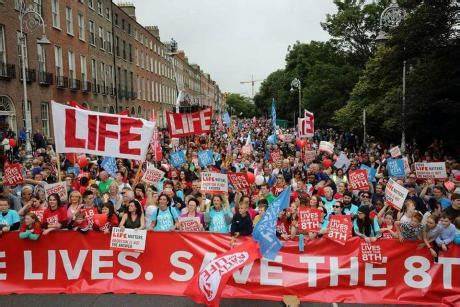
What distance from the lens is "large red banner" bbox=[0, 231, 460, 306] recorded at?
635 cm

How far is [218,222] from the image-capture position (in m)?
7.71

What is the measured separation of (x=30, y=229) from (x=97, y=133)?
2.22 metres

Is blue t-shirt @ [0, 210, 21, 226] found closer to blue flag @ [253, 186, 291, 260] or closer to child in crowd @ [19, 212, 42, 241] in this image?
child in crowd @ [19, 212, 42, 241]

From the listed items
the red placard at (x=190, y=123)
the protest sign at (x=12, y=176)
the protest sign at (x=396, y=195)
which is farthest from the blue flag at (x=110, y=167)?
the protest sign at (x=396, y=195)

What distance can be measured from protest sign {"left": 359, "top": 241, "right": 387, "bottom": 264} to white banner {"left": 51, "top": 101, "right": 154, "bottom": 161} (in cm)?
426

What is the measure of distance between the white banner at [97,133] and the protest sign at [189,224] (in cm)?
165

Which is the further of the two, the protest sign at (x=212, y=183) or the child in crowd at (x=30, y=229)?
the protest sign at (x=212, y=183)

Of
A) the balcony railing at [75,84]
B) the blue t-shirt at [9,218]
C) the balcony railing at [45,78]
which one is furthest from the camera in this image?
the balcony railing at [75,84]

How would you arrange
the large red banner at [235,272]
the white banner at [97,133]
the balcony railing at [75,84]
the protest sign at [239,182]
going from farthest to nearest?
the balcony railing at [75,84] < the protest sign at [239,182] < the white banner at [97,133] < the large red banner at [235,272]

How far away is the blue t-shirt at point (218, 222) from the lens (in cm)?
768

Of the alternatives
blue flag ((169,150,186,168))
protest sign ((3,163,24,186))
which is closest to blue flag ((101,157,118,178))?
protest sign ((3,163,24,186))

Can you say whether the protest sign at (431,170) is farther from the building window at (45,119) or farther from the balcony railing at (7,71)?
the building window at (45,119)

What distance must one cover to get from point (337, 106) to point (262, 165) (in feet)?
77.8

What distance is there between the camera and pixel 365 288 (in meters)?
6.42
